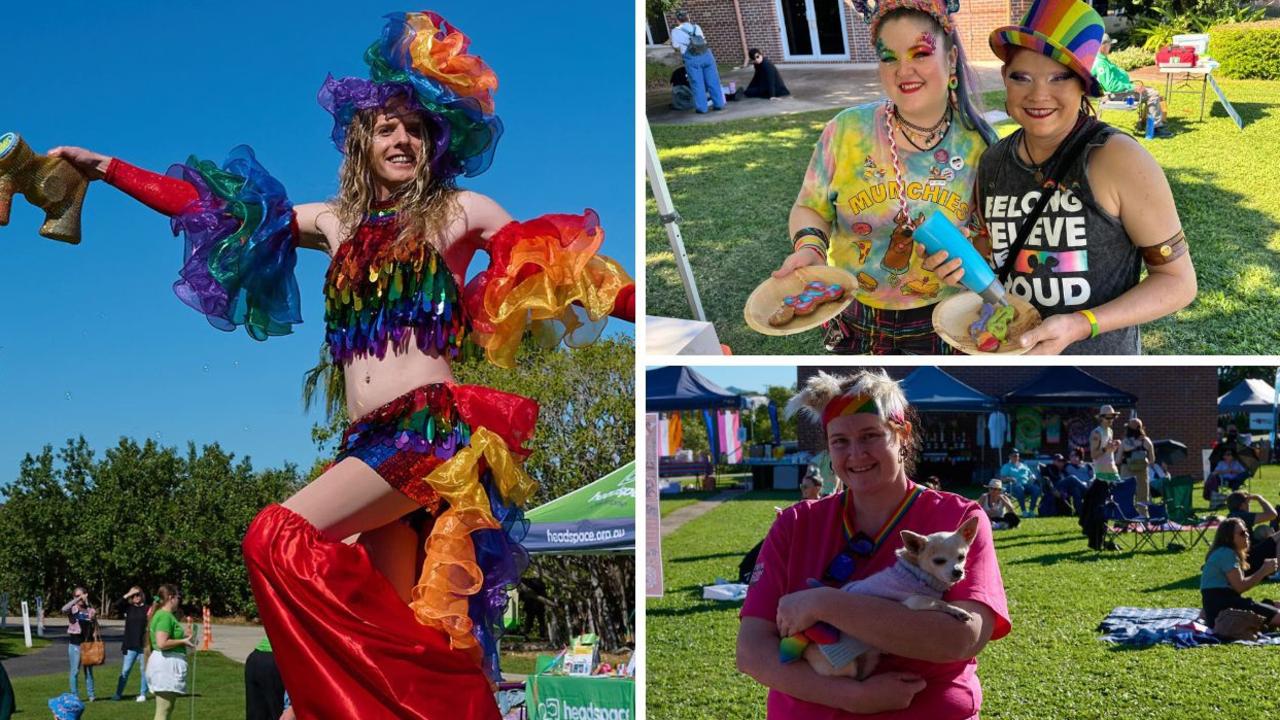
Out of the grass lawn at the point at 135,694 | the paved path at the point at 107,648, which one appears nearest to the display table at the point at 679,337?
the grass lawn at the point at 135,694

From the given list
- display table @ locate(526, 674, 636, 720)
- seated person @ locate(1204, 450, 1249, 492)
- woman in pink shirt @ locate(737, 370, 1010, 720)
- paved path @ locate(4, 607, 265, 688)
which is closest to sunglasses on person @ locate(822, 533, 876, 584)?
woman in pink shirt @ locate(737, 370, 1010, 720)

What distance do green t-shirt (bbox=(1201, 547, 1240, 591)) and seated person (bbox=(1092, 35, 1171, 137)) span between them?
2009 millimetres

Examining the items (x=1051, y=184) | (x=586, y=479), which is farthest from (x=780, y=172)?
(x=586, y=479)

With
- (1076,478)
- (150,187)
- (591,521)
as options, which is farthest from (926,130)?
(591,521)

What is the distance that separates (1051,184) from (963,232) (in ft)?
0.84

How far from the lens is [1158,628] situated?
4996mm

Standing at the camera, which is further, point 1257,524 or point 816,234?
point 1257,524

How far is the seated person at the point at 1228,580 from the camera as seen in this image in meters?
5.02

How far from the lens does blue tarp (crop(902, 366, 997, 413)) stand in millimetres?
4105

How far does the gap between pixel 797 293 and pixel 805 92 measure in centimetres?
89

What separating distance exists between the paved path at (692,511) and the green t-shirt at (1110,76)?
2.70 m

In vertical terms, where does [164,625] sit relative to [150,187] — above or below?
below

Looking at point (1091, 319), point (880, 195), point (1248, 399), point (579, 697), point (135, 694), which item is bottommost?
point (135, 694)

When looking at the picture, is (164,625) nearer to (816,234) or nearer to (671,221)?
(671,221)
